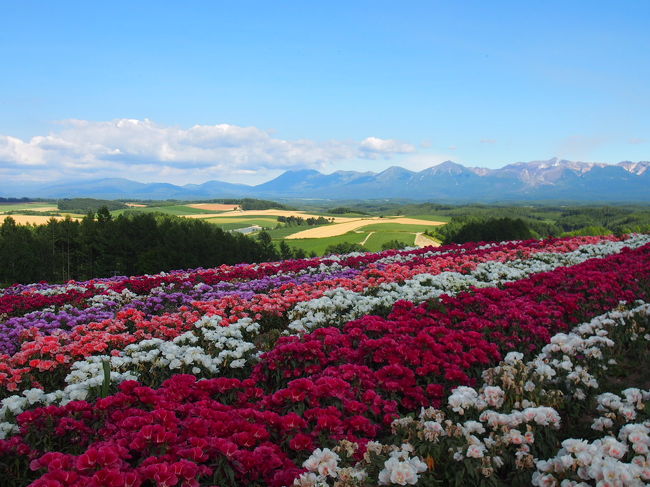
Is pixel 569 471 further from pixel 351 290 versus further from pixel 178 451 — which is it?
pixel 351 290

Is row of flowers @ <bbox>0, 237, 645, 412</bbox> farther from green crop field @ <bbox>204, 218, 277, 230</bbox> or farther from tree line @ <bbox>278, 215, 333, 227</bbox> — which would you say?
tree line @ <bbox>278, 215, 333, 227</bbox>

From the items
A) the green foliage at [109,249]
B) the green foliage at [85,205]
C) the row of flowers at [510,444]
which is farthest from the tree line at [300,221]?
the row of flowers at [510,444]

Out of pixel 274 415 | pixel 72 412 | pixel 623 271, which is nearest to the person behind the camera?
pixel 274 415

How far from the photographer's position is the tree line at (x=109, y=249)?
40.0m

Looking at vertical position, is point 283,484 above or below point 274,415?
below

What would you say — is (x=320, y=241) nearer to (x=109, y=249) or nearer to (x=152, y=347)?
(x=109, y=249)

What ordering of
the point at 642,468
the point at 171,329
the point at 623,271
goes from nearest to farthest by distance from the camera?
the point at 642,468
the point at 171,329
the point at 623,271

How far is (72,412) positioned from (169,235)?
41.2 metres

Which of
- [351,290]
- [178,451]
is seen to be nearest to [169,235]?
[351,290]

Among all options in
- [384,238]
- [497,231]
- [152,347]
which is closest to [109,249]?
[152,347]

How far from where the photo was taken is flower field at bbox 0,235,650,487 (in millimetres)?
3941

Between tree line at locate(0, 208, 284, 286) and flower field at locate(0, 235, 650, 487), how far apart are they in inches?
1188

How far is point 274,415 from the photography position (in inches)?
182

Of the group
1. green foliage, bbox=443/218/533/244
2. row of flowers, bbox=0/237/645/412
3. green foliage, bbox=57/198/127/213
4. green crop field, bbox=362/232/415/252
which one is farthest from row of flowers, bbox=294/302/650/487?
green foliage, bbox=57/198/127/213
